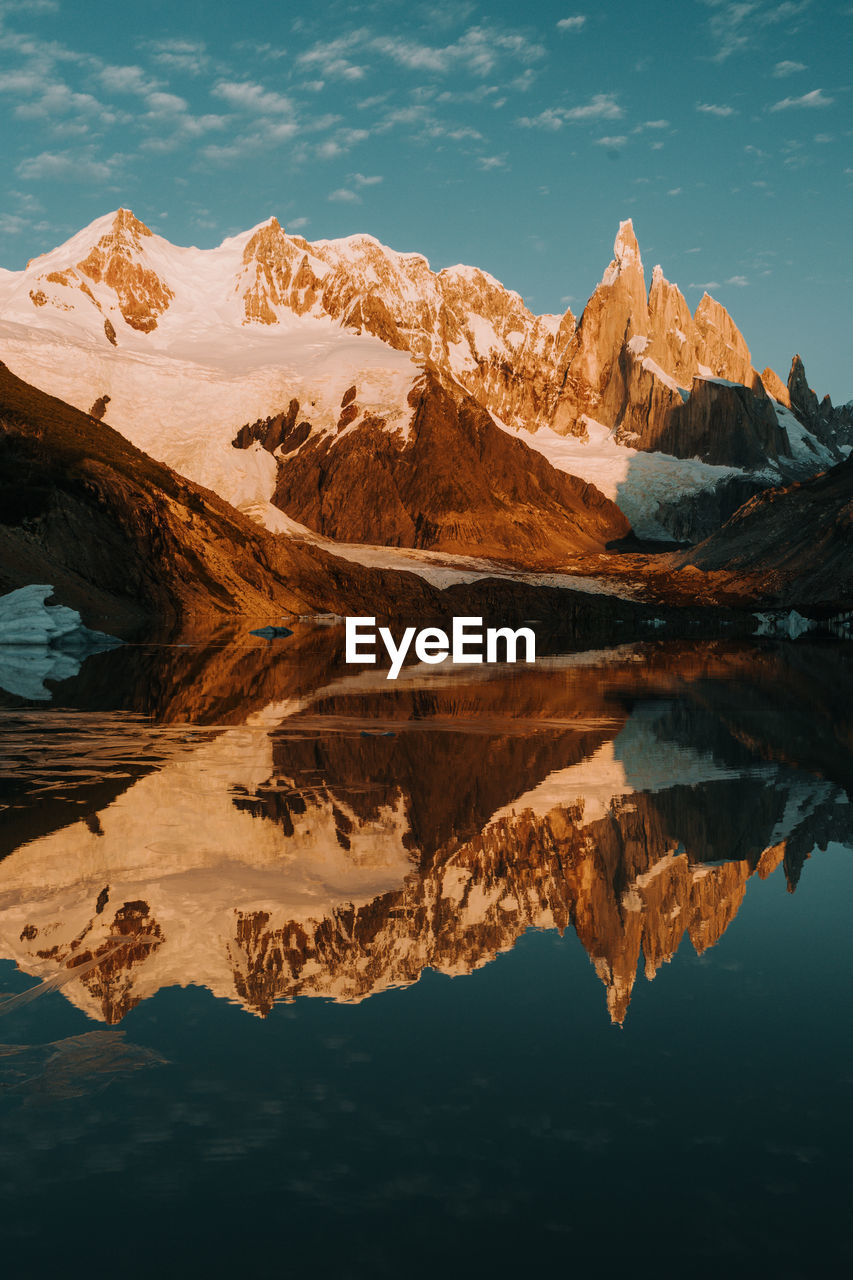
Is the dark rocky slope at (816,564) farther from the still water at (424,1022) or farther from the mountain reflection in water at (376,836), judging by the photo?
the still water at (424,1022)

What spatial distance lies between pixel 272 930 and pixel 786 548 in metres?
197

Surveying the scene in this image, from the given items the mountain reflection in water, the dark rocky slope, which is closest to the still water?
the mountain reflection in water

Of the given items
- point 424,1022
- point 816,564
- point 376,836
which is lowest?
point 424,1022

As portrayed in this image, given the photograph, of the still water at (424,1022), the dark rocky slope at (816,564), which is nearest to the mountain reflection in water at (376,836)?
the still water at (424,1022)

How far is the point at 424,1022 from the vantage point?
9.02 meters

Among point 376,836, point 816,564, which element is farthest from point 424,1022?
point 816,564

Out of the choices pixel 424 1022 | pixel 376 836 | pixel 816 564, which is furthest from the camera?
pixel 816 564

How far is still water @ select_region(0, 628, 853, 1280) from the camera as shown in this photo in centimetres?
628

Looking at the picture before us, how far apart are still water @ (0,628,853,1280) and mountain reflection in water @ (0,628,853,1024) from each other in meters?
0.07

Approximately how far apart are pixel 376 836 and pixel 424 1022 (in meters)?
6.40

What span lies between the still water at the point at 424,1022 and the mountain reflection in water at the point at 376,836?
7 cm

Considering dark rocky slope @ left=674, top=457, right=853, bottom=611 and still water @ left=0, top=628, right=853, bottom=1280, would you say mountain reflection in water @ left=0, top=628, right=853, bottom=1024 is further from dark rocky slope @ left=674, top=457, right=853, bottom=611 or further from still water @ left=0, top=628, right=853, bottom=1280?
dark rocky slope @ left=674, top=457, right=853, bottom=611

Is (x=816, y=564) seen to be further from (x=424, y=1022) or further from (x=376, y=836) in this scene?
(x=424, y=1022)

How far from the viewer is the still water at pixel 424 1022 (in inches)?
247
